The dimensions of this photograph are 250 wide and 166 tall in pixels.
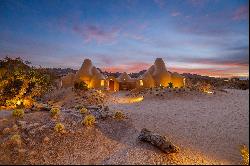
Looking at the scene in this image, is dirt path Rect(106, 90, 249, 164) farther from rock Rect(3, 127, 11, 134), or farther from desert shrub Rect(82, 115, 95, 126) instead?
rock Rect(3, 127, 11, 134)

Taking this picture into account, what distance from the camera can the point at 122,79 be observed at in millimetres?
40500

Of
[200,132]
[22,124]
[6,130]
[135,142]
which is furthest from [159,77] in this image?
[6,130]

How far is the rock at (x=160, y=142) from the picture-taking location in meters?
9.66

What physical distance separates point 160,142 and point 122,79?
3084cm

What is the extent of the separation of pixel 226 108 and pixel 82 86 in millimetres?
14724

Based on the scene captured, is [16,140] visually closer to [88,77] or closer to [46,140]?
[46,140]

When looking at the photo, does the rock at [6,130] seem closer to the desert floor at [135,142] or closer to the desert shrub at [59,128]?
the desert floor at [135,142]

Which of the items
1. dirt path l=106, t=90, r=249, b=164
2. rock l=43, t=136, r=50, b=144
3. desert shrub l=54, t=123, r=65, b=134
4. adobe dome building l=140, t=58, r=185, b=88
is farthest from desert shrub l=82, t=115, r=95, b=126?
adobe dome building l=140, t=58, r=185, b=88

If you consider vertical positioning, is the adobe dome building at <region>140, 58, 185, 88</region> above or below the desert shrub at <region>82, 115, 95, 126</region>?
above

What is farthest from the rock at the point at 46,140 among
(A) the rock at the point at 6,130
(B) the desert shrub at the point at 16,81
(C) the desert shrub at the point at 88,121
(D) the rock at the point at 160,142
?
(B) the desert shrub at the point at 16,81

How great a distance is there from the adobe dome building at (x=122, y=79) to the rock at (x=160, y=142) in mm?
25652

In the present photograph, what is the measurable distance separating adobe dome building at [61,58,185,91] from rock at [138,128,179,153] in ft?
84.2

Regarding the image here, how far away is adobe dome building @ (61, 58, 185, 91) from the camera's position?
36.4 m

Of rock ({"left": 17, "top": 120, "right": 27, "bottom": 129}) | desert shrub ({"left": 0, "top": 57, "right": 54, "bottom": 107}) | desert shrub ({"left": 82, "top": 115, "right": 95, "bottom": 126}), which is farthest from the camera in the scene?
desert shrub ({"left": 0, "top": 57, "right": 54, "bottom": 107})
